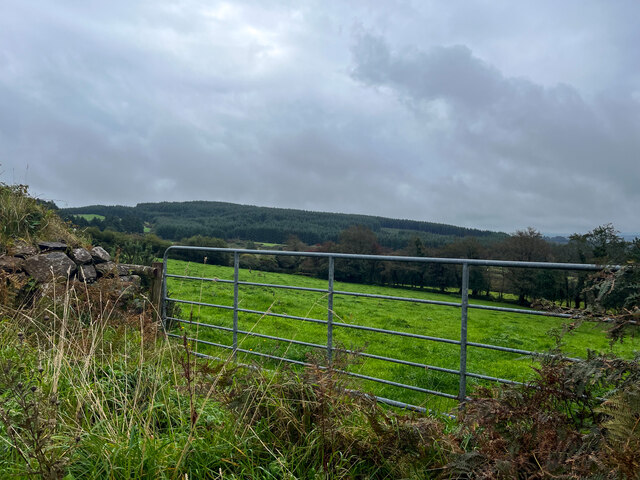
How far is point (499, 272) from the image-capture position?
479 cm

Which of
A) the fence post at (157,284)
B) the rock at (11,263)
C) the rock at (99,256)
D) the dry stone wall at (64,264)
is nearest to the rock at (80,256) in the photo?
the dry stone wall at (64,264)

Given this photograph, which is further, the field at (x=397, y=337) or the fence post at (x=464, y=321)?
the field at (x=397, y=337)

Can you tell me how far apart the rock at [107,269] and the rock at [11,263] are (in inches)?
40.7

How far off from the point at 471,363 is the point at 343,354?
226 inches

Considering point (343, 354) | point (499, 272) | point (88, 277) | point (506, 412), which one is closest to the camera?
point (506, 412)

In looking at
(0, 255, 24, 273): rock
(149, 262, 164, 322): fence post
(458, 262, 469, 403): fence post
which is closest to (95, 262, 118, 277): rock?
(149, 262, 164, 322): fence post

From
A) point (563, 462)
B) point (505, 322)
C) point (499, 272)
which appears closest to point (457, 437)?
point (563, 462)

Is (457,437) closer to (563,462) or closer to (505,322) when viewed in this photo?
(563,462)

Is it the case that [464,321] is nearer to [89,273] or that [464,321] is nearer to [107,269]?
[107,269]

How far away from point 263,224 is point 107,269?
3188 cm

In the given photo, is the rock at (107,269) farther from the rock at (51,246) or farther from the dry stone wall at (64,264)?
the rock at (51,246)

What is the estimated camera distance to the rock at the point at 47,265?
6191 mm

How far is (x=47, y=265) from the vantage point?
249 inches

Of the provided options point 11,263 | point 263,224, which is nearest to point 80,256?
point 11,263
